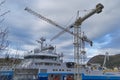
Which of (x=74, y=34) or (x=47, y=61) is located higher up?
(x=74, y=34)

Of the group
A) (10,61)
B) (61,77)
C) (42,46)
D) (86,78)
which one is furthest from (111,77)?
(10,61)

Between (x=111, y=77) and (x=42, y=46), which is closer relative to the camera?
(x=111, y=77)

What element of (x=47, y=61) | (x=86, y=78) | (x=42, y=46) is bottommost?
(x=86, y=78)

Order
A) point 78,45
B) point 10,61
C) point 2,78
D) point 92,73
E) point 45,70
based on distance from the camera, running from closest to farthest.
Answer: point 2,78 < point 10,61 < point 45,70 < point 92,73 < point 78,45

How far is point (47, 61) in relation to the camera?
75.8 metres

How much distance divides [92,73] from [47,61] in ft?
45.9

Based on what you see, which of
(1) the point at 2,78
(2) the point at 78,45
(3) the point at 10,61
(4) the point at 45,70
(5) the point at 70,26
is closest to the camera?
(1) the point at 2,78

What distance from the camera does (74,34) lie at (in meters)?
99.5

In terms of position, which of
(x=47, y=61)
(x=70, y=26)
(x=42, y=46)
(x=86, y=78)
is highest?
(x=70, y=26)

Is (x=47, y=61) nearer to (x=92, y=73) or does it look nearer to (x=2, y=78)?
(x=92, y=73)

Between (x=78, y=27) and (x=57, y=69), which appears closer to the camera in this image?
(x=57, y=69)

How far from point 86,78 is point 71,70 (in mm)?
5133

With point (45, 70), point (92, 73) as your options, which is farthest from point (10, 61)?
point (92, 73)

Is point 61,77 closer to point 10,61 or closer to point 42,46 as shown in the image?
point 42,46
